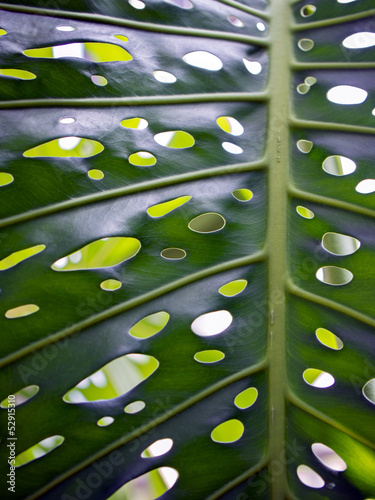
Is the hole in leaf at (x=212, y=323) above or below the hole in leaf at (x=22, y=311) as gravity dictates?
below

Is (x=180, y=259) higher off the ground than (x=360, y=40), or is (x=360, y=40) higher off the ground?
(x=360, y=40)

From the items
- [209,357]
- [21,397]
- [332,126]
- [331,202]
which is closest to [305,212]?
[331,202]

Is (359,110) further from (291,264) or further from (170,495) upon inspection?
(170,495)

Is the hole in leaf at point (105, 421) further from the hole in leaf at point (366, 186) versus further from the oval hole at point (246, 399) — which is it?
the hole in leaf at point (366, 186)

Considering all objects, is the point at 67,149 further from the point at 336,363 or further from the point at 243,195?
the point at 336,363

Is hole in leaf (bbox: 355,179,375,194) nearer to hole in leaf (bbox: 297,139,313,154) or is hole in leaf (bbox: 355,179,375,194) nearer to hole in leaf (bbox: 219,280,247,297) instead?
hole in leaf (bbox: 297,139,313,154)

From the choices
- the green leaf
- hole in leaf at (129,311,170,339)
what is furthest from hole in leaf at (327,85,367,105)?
hole in leaf at (129,311,170,339)

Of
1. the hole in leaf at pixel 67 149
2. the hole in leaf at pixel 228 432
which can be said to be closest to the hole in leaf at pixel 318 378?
the hole in leaf at pixel 228 432
